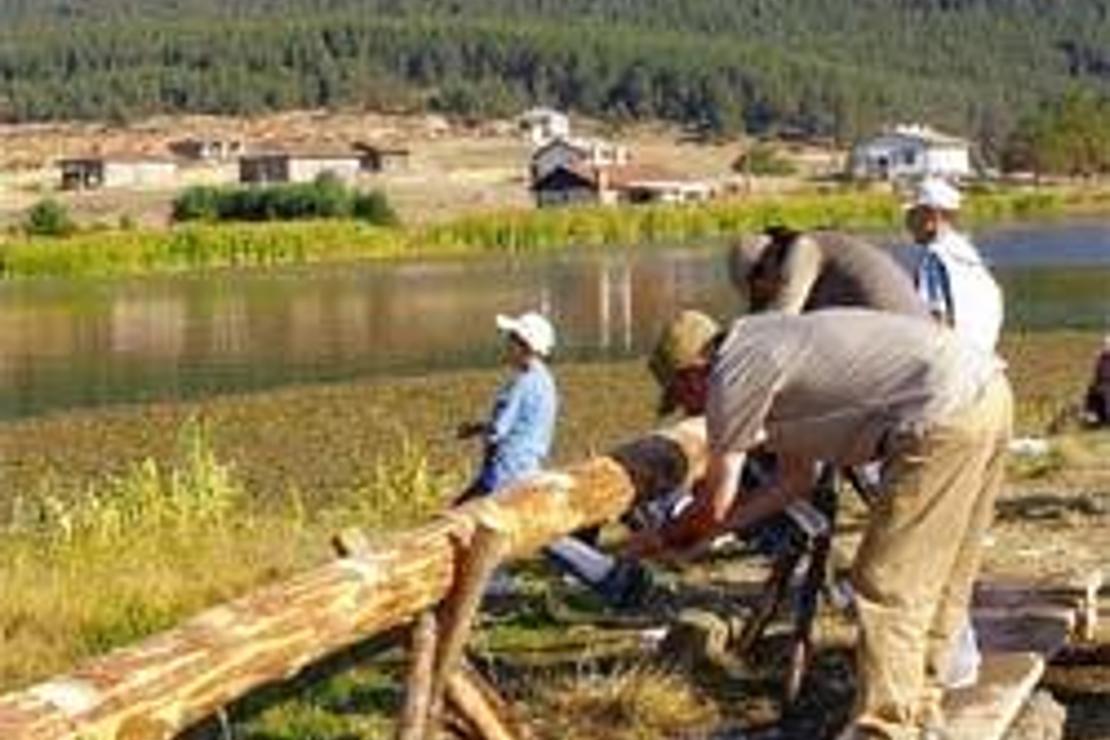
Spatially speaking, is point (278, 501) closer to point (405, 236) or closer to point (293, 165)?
point (405, 236)

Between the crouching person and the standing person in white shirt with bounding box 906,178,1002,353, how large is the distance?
6.86 ft

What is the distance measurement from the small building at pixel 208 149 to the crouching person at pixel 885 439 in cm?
14759

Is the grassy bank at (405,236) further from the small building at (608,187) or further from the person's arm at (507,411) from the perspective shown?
the person's arm at (507,411)

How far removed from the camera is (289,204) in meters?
97.1

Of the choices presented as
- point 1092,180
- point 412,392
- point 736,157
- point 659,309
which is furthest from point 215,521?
point 736,157

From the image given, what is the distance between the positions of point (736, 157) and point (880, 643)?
164m

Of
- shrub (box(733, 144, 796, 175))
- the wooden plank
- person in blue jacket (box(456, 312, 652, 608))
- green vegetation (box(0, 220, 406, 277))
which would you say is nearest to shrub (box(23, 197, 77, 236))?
green vegetation (box(0, 220, 406, 277))

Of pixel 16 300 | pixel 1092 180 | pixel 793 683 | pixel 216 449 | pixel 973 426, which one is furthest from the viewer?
pixel 1092 180

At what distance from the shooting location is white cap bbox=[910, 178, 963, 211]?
31.8ft

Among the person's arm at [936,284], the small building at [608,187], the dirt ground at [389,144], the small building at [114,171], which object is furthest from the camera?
the small building at [114,171]

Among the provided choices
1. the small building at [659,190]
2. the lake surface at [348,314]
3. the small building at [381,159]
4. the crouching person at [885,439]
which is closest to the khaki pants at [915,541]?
the crouching person at [885,439]

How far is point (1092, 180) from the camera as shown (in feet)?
440

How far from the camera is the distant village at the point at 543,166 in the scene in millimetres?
129375

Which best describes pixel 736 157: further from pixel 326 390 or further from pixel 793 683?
pixel 793 683
